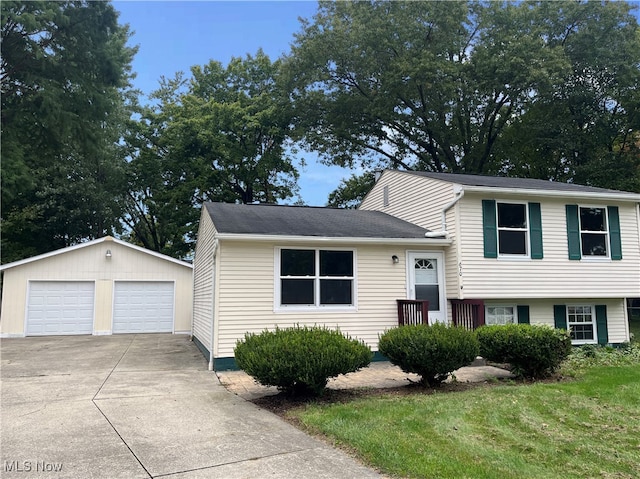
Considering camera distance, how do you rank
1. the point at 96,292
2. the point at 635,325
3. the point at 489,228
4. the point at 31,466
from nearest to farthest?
the point at 31,466
the point at 489,228
the point at 96,292
the point at 635,325

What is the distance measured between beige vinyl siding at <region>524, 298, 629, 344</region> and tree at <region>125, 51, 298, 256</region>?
16.0m

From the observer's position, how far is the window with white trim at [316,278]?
924 cm

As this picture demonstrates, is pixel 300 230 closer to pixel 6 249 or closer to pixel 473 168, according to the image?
pixel 473 168

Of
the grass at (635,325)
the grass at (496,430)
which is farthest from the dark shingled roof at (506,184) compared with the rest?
the grass at (635,325)

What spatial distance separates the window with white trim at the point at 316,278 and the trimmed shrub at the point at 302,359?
3138mm

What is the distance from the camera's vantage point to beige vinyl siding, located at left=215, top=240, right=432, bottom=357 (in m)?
8.72

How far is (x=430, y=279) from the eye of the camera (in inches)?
406

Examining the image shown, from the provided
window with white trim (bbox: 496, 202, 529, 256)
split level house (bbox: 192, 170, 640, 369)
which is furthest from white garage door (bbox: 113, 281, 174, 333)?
window with white trim (bbox: 496, 202, 529, 256)

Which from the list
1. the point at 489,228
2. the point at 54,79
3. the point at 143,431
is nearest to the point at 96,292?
the point at 54,79

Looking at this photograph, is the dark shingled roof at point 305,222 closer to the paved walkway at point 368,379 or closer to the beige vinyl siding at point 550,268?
the beige vinyl siding at point 550,268

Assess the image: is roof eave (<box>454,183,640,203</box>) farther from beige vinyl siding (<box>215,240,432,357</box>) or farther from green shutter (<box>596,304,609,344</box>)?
green shutter (<box>596,304,609,344</box>)

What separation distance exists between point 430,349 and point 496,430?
1.72 m

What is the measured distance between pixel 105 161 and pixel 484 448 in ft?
80.6

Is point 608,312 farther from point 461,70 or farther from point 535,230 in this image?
point 461,70
